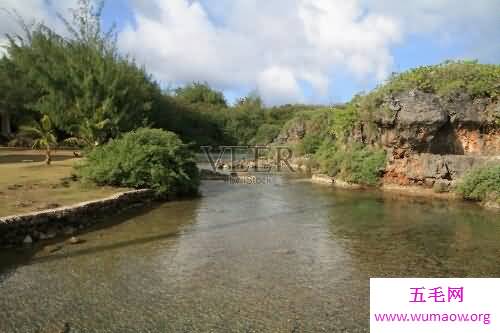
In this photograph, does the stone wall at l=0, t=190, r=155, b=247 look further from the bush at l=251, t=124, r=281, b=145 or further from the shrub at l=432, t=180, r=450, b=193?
the bush at l=251, t=124, r=281, b=145

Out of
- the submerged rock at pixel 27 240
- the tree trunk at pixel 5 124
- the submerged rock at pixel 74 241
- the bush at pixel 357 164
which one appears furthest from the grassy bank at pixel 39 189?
the tree trunk at pixel 5 124

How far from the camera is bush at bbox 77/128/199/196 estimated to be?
1684cm

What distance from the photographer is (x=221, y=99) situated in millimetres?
80562

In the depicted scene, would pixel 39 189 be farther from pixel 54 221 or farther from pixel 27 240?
pixel 27 240

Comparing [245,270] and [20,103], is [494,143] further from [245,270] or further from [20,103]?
[20,103]

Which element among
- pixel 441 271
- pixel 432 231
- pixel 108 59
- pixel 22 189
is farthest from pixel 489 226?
pixel 108 59

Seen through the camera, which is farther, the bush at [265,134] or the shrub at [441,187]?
the bush at [265,134]

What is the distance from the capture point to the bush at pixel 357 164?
21938mm

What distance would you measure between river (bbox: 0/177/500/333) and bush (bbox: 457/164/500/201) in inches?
67.9

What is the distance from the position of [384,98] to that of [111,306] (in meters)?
18.4

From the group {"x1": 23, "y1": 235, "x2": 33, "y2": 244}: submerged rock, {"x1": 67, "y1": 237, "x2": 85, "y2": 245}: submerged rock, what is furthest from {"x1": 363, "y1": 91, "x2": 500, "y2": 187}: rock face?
{"x1": 23, "y1": 235, "x2": 33, "y2": 244}: submerged rock

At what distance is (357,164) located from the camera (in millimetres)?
22812

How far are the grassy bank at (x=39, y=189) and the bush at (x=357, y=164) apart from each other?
39.8ft

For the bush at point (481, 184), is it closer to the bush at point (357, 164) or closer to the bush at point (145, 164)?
the bush at point (357, 164)
